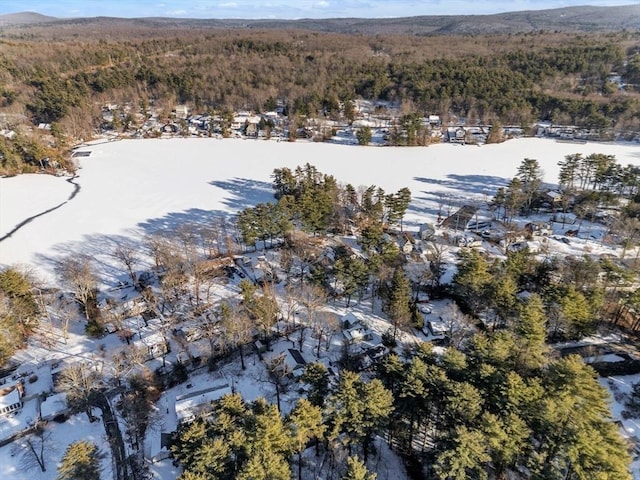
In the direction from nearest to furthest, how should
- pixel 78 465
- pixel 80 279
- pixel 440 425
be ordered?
pixel 78 465 → pixel 440 425 → pixel 80 279

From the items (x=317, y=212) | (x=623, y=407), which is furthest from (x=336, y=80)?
(x=623, y=407)

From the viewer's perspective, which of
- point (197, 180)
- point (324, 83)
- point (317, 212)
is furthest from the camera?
point (324, 83)

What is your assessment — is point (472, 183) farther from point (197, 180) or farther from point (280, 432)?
point (280, 432)

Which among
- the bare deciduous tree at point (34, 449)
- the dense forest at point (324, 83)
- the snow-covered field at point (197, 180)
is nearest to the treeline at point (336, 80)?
the dense forest at point (324, 83)

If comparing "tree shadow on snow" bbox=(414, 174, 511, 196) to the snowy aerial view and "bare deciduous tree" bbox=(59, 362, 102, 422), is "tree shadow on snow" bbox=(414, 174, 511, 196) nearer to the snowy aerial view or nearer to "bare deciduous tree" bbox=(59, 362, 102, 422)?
the snowy aerial view

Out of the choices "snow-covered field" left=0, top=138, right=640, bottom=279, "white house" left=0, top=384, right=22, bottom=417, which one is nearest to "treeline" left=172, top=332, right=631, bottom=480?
"white house" left=0, top=384, right=22, bottom=417

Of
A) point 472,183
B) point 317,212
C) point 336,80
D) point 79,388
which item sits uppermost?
point 336,80
